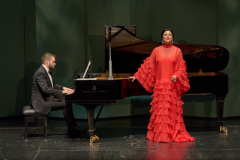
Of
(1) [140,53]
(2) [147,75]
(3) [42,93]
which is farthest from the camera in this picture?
(1) [140,53]

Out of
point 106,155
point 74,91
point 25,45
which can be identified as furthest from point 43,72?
point 25,45

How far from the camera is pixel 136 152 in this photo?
338cm

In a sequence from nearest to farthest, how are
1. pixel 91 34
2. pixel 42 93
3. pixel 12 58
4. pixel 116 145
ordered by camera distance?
pixel 116 145 < pixel 42 93 < pixel 91 34 < pixel 12 58

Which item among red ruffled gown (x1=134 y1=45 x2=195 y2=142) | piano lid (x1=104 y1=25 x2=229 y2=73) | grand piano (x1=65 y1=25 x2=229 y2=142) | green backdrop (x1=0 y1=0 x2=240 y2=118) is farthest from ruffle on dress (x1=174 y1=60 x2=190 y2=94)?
green backdrop (x1=0 y1=0 x2=240 y2=118)

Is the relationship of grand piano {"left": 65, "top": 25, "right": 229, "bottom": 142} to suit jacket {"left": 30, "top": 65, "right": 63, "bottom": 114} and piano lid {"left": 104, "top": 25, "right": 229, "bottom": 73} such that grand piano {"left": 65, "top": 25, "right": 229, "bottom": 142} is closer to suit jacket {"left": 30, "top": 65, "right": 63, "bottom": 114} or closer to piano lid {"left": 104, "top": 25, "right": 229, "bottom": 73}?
piano lid {"left": 104, "top": 25, "right": 229, "bottom": 73}

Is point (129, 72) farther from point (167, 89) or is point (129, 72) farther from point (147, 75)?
point (167, 89)

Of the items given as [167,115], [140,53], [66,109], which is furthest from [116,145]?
[140,53]

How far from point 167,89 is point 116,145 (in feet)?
3.38

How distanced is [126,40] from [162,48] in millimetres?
674

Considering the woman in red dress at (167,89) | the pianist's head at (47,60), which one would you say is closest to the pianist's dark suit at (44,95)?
the pianist's head at (47,60)

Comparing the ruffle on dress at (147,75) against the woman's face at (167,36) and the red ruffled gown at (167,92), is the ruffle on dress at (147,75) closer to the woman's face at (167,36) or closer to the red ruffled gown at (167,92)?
the red ruffled gown at (167,92)

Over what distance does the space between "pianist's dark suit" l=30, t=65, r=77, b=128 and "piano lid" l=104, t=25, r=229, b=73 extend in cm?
90

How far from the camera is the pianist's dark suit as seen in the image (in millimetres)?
4055

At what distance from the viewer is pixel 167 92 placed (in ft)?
12.5
